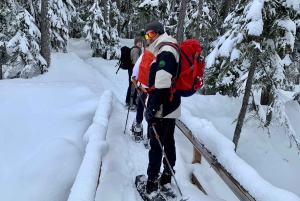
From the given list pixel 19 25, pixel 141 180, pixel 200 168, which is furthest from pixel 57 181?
pixel 19 25

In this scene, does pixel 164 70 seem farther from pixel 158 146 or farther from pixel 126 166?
pixel 126 166

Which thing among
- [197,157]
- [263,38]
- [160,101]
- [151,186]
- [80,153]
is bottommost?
[197,157]

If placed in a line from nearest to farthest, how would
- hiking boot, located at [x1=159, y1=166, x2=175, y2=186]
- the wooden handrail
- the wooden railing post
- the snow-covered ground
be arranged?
the wooden handrail
the snow-covered ground
hiking boot, located at [x1=159, y1=166, x2=175, y2=186]
the wooden railing post

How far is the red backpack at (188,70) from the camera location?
3.02 meters

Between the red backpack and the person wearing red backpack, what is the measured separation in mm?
88

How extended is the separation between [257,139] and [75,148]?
9.50m

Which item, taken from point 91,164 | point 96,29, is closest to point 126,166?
point 91,164

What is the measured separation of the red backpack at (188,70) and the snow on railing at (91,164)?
1476mm

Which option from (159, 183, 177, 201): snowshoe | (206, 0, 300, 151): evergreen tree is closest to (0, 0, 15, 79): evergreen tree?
(206, 0, 300, 151): evergreen tree

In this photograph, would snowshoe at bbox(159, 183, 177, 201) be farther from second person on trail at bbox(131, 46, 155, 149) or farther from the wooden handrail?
second person on trail at bbox(131, 46, 155, 149)

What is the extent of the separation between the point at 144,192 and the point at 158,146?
2.76 ft

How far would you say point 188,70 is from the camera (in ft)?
9.86

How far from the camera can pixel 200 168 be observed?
16.1 ft

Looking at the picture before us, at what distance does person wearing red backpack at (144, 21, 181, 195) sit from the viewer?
9.50 feet
